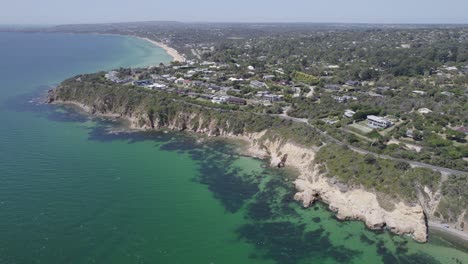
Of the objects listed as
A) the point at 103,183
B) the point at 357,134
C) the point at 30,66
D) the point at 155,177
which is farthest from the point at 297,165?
the point at 30,66

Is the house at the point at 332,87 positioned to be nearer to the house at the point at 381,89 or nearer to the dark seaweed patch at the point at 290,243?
the house at the point at 381,89

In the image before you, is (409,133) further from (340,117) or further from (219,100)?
(219,100)

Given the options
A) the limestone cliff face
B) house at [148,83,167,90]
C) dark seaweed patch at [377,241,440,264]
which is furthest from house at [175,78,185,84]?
dark seaweed patch at [377,241,440,264]

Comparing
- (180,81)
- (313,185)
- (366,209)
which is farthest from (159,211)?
(180,81)

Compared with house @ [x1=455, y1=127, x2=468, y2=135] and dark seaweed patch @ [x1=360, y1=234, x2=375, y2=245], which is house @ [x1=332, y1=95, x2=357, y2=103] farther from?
dark seaweed patch @ [x1=360, y1=234, x2=375, y2=245]

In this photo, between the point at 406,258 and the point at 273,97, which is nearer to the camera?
the point at 406,258

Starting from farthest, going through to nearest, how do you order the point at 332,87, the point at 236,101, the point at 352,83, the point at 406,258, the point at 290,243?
the point at 352,83 < the point at 332,87 < the point at 236,101 < the point at 290,243 < the point at 406,258

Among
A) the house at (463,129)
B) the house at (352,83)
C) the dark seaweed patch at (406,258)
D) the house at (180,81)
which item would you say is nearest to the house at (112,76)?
the house at (180,81)
